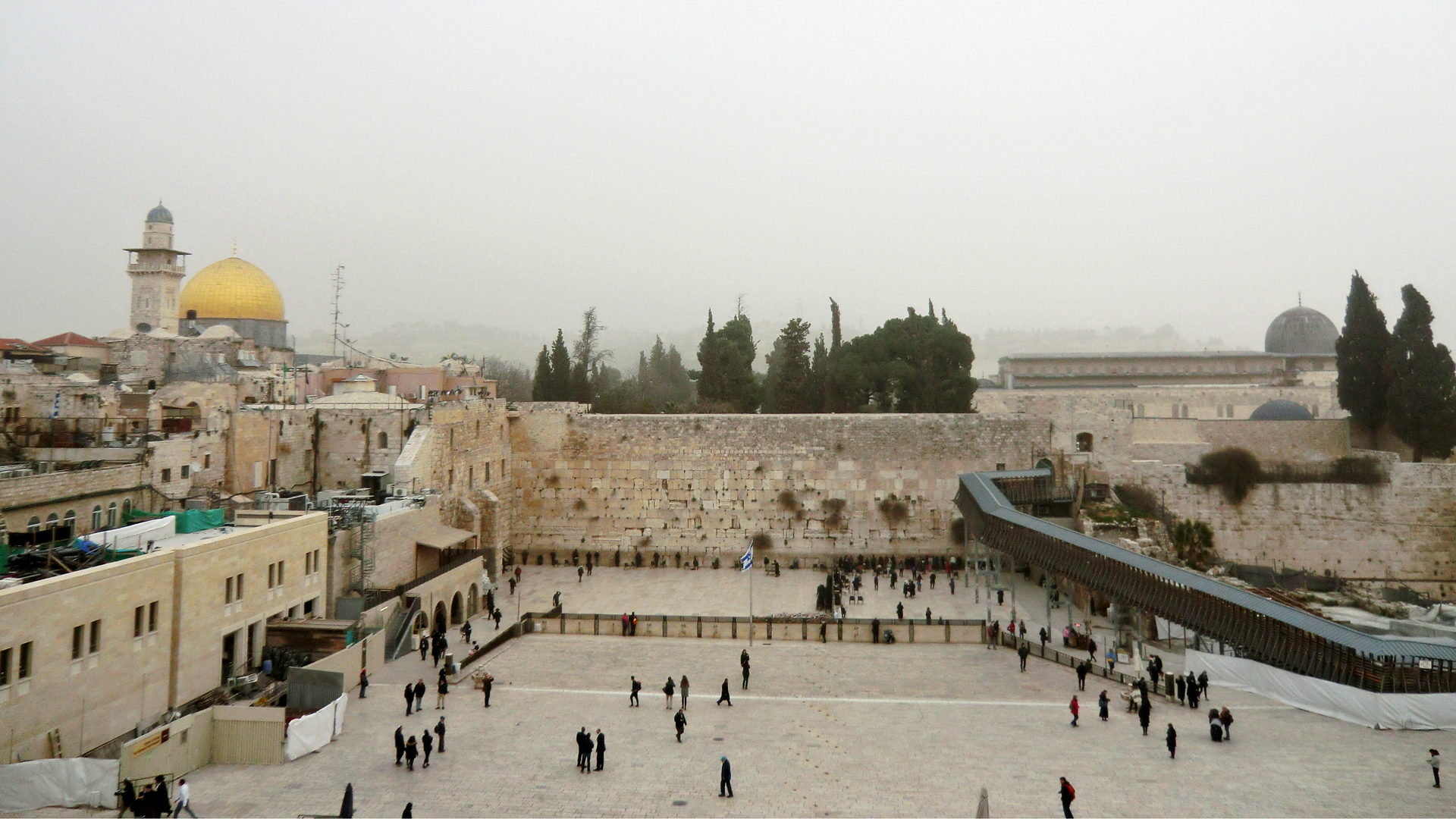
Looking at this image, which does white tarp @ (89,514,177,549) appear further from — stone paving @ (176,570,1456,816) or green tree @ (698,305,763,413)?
green tree @ (698,305,763,413)

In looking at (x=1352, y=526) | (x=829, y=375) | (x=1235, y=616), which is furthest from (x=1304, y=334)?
(x=1235, y=616)

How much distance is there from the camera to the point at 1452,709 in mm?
11805

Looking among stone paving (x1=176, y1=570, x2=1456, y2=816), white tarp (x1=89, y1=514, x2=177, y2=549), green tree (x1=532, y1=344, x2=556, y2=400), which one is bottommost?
stone paving (x1=176, y1=570, x2=1456, y2=816)

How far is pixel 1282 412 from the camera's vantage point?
97.1 ft

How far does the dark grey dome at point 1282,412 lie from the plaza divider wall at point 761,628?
17769 millimetres

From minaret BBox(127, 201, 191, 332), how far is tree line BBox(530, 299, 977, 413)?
17.2m

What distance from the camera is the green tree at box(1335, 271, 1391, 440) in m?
26.7

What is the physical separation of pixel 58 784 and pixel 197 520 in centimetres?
679

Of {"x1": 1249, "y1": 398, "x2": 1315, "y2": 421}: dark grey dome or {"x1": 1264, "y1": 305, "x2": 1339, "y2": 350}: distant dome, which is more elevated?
{"x1": 1264, "y1": 305, "x2": 1339, "y2": 350}: distant dome

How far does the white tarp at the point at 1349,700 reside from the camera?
11.8 meters

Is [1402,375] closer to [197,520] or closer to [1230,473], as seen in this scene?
[1230,473]

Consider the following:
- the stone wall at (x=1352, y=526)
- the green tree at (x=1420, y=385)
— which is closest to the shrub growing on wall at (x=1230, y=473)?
the stone wall at (x=1352, y=526)

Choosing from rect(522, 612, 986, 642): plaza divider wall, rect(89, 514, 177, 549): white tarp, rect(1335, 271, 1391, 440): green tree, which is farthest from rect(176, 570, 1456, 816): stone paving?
rect(1335, 271, 1391, 440): green tree

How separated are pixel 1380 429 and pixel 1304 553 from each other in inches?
255
